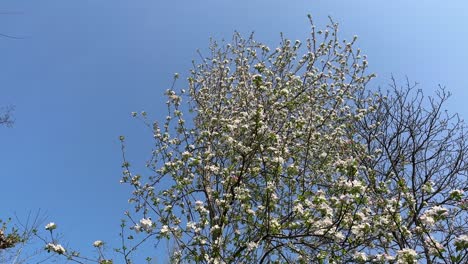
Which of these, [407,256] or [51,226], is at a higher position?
[51,226]

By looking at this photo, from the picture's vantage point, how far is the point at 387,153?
35.7 feet

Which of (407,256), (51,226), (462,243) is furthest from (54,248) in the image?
(462,243)

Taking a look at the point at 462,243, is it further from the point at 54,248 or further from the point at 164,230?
the point at 54,248

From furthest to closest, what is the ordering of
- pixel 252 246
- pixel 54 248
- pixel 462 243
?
1. pixel 252 246
2. pixel 54 248
3. pixel 462 243

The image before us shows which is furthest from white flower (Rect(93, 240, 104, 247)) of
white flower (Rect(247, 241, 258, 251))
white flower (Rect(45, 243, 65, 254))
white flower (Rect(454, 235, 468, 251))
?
white flower (Rect(454, 235, 468, 251))

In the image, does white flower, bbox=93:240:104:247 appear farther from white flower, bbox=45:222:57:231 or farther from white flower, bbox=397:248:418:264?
white flower, bbox=397:248:418:264

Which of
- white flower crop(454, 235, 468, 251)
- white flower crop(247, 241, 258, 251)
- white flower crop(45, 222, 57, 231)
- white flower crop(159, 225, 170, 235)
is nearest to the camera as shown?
white flower crop(454, 235, 468, 251)

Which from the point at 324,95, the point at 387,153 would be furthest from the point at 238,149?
the point at 387,153

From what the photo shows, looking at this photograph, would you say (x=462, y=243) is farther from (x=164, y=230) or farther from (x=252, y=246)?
(x=164, y=230)

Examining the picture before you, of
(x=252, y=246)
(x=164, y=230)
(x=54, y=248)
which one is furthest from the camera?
(x=252, y=246)

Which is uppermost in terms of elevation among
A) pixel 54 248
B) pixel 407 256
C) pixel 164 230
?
pixel 164 230

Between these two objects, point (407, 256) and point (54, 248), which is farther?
point (54, 248)

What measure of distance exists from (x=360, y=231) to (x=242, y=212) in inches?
64.2

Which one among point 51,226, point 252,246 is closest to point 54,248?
point 51,226
